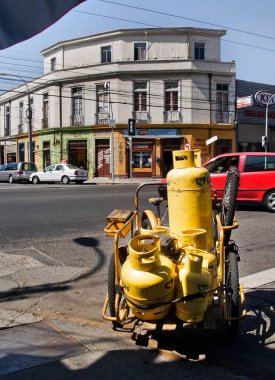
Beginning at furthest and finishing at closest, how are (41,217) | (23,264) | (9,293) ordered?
(41,217) → (23,264) → (9,293)

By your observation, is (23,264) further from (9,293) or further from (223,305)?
(223,305)

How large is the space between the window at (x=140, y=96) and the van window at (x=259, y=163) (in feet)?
75.9

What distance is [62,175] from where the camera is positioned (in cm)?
3103

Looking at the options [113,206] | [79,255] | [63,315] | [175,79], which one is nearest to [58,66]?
[175,79]

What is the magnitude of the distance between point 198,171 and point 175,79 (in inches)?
1251

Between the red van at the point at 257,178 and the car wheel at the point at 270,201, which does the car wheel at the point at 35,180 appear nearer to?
the red van at the point at 257,178

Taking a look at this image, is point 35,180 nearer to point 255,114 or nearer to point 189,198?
point 255,114

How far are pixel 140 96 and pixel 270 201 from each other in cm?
2415

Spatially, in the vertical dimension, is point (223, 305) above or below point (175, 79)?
below

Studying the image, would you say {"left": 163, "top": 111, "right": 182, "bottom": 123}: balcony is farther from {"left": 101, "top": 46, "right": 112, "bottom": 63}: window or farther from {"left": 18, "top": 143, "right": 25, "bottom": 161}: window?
{"left": 18, "top": 143, "right": 25, "bottom": 161}: window

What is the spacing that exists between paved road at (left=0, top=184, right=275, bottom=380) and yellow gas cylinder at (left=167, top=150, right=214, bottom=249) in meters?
0.98

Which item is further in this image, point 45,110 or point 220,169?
point 45,110

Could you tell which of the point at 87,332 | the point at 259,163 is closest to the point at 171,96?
the point at 259,163

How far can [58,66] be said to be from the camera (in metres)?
39.1
